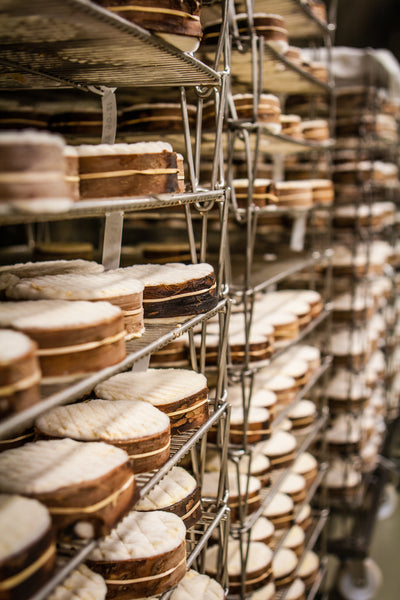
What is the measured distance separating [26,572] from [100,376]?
335mm

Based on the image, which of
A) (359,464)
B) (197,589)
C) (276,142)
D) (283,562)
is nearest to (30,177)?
(197,589)

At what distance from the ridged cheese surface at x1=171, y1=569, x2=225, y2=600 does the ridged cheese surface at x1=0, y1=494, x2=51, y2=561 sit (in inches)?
29.8

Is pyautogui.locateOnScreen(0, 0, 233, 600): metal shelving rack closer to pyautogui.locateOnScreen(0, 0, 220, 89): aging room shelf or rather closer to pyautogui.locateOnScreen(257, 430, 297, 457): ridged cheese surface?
pyautogui.locateOnScreen(0, 0, 220, 89): aging room shelf

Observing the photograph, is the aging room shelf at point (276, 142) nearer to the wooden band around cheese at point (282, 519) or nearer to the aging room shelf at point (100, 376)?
the aging room shelf at point (100, 376)

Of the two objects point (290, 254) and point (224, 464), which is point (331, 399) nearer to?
point (290, 254)

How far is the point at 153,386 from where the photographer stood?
62.4 inches

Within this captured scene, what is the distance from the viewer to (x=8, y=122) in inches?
69.1

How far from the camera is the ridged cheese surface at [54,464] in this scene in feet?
3.56

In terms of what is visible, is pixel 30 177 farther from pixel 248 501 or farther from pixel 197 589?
pixel 248 501

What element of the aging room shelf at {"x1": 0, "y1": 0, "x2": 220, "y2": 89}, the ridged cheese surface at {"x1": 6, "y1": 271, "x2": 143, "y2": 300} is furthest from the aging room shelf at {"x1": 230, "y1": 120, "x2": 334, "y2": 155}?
the ridged cheese surface at {"x1": 6, "y1": 271, "x2": 143, "y2": 300}

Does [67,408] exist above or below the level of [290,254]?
above

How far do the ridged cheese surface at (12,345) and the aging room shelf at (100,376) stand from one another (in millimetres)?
83

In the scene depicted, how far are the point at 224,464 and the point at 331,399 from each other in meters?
1.91

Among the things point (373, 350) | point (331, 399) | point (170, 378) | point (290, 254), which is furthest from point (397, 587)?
point (170, 378)
